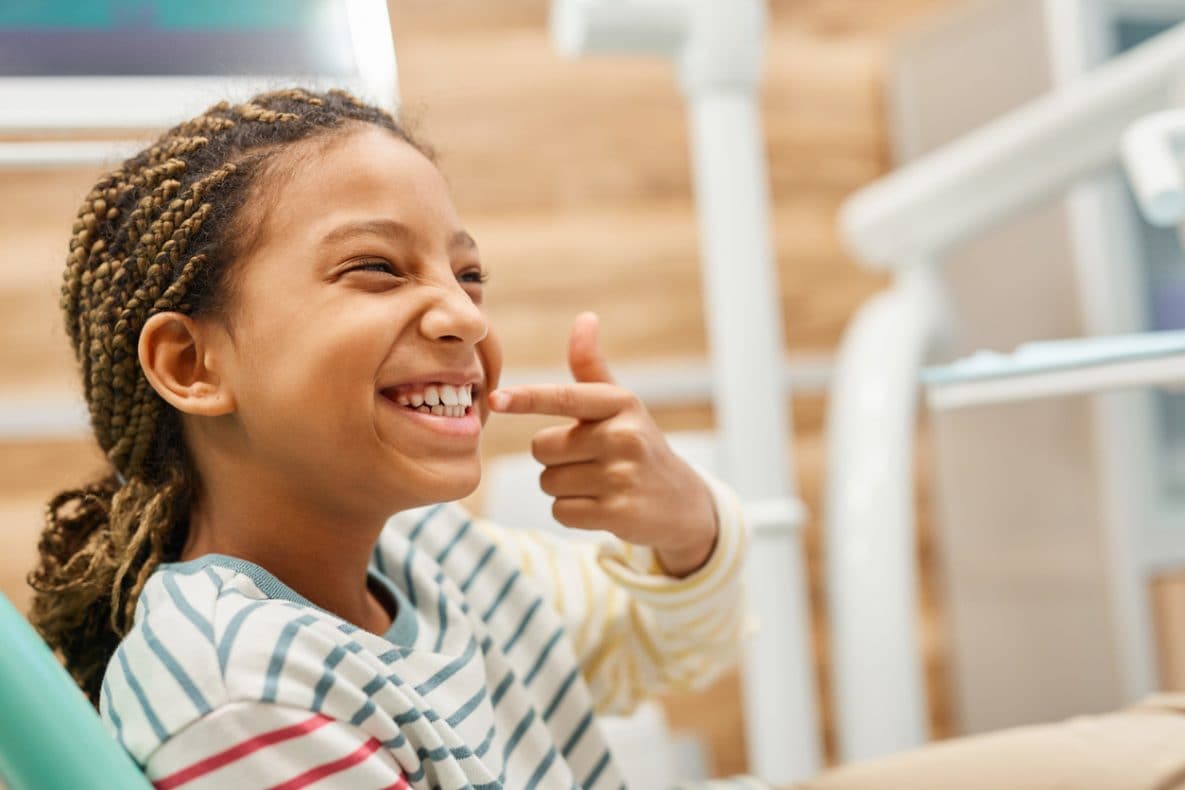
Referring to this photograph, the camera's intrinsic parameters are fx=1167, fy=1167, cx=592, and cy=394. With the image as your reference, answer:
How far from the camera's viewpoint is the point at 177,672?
466 mm

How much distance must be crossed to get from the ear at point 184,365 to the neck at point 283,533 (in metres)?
0.04

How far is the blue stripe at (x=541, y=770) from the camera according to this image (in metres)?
0.63

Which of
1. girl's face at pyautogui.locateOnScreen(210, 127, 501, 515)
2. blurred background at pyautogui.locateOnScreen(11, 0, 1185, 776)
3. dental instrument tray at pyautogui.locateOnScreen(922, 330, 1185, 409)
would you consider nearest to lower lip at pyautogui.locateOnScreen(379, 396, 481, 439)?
girl's face at pyautogui.locateOnScreen(210, 127, 501, 515)

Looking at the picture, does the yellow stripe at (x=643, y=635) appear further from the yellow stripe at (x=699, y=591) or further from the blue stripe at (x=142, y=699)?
the blue stripe at (x=142, y=699)

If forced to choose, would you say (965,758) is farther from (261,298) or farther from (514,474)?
(514,474)

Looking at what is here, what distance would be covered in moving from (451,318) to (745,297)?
54 centimetres

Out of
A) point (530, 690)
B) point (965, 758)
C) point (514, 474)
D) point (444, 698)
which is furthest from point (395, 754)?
point (514, 474)

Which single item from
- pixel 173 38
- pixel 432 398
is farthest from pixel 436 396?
pixel 173 38

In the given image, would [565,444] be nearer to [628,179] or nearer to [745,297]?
[745,297]

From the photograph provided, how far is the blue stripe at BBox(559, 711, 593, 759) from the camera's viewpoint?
71 centimetres

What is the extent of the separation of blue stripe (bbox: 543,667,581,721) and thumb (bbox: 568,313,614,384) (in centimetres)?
19

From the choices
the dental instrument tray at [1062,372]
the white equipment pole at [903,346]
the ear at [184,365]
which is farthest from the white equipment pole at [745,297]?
the ear at [184,365]

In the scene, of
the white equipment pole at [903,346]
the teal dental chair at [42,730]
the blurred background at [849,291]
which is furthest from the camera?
the blurred background at [849,291]

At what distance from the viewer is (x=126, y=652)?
49cm
